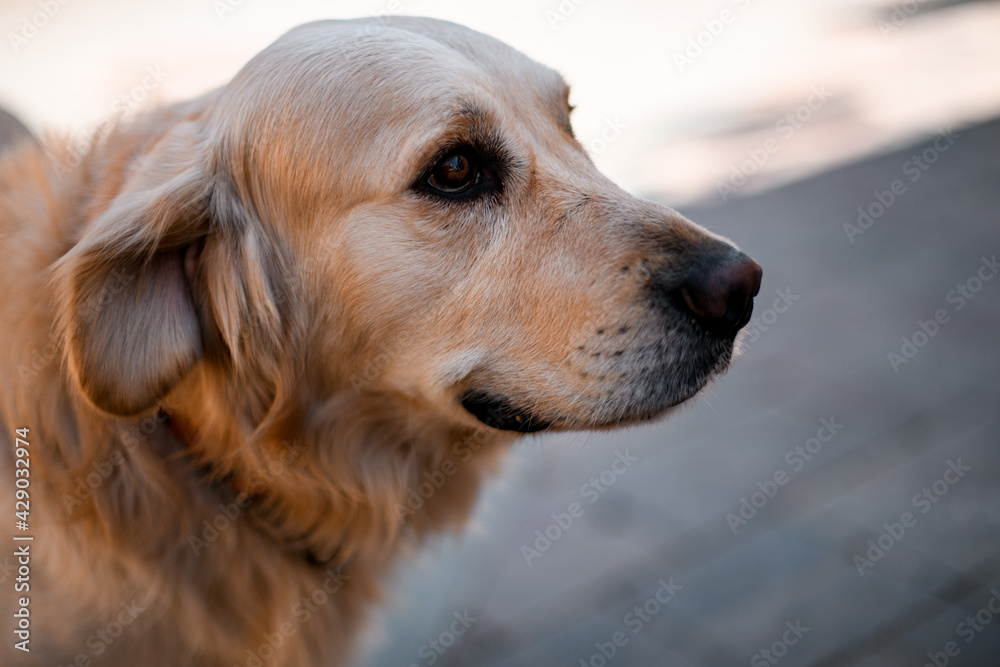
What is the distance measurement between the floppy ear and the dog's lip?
75 centimetres

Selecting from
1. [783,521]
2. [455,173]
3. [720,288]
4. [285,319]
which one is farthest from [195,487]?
[783,521]

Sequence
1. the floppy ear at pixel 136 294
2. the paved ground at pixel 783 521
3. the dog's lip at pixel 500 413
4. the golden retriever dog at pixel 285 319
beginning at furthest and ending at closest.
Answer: the paved ground at pixel 783 521 < the dog's lip at pixel 500 413 < the golden retriever dog at pixel 285 319 < the floppy ear at pixel 136 294

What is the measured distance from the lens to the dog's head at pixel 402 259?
1873mm

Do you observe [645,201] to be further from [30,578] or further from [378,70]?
[30,578]

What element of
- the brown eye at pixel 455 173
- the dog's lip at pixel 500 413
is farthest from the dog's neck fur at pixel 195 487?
the brown eye at pixel 455 173

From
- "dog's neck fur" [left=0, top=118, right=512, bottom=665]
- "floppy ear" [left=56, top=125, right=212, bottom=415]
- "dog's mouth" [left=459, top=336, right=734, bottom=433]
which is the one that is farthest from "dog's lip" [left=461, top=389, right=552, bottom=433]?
"floppy ear" [left=56, top=125, right=212, bottom=415]

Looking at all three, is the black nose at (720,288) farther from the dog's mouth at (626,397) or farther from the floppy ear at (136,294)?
the floppy ear at (136,294)

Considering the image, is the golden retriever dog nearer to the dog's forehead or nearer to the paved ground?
the dog's forehead

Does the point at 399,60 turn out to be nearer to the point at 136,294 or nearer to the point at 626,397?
the point at 136,294

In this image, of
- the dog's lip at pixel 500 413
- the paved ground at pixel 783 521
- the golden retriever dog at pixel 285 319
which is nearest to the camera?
the golden retriever dog at pixel 285 319

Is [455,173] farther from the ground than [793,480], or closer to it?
farther from the ground

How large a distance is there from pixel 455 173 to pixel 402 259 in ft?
0.93

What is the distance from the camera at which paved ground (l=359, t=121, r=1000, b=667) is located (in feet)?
9.50

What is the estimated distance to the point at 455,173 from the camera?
196 cm
